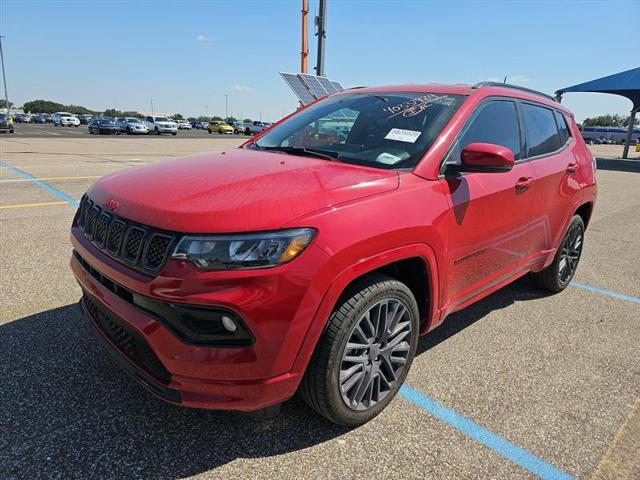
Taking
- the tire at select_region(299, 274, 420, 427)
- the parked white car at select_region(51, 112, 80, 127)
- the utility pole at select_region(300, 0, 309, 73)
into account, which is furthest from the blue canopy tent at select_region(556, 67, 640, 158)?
the parked white car at select_region(51, 112, 80, 127)

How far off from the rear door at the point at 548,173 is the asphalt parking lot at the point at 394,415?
683mm

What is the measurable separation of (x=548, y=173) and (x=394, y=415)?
235 cm

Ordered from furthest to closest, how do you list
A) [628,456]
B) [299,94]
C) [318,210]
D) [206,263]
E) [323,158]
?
[299,94]
[323,158]
[628,456]
[318,210]
[206,263]

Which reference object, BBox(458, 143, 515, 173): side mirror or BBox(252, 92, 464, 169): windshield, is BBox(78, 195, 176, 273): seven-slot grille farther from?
BBox(458, 143, 515, 173): side mirror

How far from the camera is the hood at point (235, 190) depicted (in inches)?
76.4

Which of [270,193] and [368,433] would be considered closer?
[270,193]

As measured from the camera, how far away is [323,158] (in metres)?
2.82

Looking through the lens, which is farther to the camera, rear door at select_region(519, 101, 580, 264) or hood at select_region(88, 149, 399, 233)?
rear door at select_region(519, 101, 580, 264)

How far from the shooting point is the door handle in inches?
128

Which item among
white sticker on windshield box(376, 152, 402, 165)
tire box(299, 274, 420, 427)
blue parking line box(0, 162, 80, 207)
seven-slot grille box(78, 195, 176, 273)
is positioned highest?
white sticker on windshield box(376, 152, 402, 165)

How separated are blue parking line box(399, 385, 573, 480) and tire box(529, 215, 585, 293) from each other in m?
2.27

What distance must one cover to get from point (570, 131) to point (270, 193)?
3541 mm

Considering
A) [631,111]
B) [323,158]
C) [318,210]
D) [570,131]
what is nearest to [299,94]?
[570,131]

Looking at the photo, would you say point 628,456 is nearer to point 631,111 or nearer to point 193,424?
point 193,424
